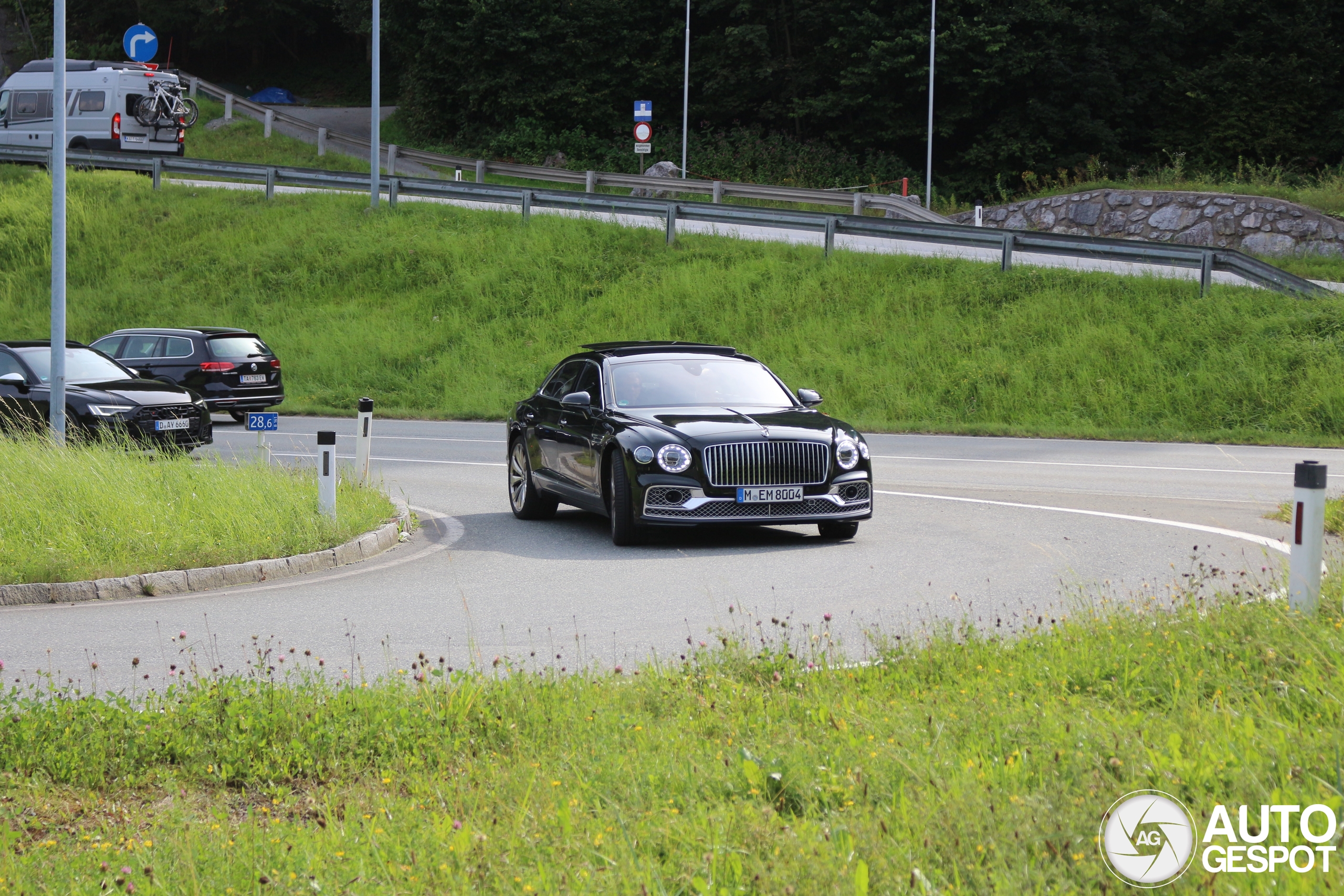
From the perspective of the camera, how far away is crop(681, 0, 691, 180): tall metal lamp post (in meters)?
48.5

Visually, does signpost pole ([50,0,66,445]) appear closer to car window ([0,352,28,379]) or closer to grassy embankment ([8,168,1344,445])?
car window ([0,352,28,379])

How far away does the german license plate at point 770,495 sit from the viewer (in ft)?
34.8

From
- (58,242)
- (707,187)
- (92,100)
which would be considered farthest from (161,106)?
(58,242)

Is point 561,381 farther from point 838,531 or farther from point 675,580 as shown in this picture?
point 675,580

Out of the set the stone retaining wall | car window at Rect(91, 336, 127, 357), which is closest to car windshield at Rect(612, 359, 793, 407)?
car window at Rect(91, 336, 127, 357)

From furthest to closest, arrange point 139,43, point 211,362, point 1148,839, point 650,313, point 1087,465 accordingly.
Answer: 1. point 139,43
2. point 650,313
3. point 211,362
4. point 1087,465
5. point 1148,839

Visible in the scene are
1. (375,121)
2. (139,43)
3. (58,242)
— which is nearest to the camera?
(58,242)

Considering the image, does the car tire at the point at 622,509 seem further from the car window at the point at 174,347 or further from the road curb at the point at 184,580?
the car window at the point at 174,347

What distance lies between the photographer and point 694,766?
186 inches

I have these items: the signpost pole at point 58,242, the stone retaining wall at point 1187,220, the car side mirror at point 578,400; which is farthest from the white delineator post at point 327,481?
the stone retaining wall at point 1187,220

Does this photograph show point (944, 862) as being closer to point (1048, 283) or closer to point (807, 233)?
point (1048, 283)

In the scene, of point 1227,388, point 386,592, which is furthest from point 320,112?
point 386,592

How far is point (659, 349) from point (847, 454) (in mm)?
2556

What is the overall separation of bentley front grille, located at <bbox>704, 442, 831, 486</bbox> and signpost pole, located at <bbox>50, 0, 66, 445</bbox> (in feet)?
25.5
